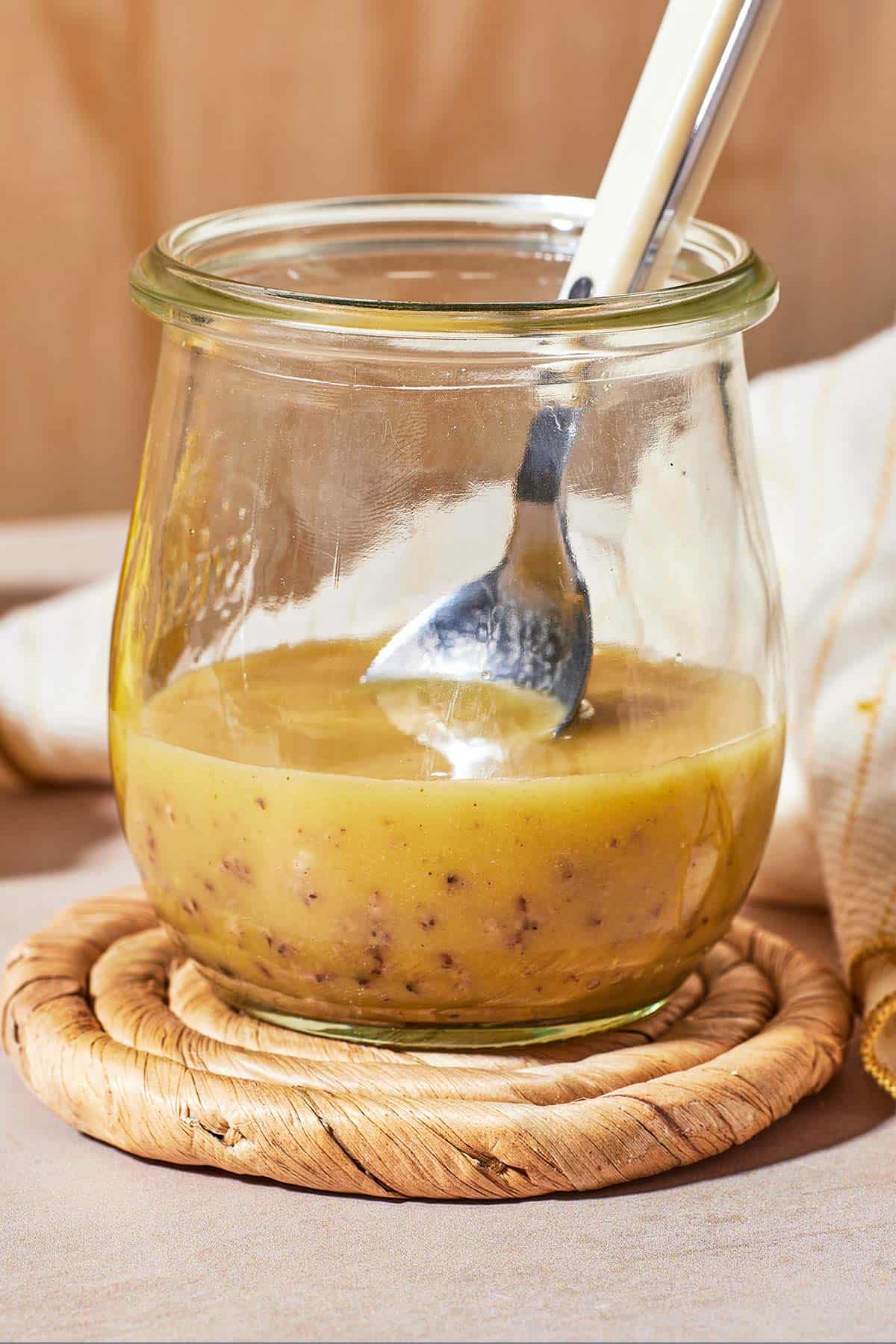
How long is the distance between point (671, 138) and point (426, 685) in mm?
155

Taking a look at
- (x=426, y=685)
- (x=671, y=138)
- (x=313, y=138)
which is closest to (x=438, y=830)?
(x=426, y=685)

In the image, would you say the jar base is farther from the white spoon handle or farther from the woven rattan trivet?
the white spoon handle

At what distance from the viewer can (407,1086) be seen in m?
0.40

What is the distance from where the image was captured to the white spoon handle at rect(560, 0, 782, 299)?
0.41 m

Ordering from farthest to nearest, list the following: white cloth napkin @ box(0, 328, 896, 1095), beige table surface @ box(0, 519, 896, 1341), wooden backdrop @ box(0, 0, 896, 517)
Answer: wooden backdrop @ box(0, 0, 896, 517) < white cloth napkin @ box(0, 328, 896, 1095) < beige table surface @ box(0, 519, 896, 1341)

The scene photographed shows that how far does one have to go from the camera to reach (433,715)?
1.27 ft

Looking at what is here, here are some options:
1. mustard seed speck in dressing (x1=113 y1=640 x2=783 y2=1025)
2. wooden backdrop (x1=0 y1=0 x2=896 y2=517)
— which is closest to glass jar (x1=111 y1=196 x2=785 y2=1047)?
mustard seed speck in dressing (x1=113 y1=640 x2=783 y2=1025)

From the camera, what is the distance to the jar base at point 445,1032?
42 cm

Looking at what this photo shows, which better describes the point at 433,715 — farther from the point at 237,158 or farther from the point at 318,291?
the point at 237,158

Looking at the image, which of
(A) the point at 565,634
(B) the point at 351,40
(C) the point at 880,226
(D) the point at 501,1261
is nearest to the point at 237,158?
(B) the point at 351,40

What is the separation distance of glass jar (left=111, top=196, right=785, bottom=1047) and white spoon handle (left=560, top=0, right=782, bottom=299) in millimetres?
26

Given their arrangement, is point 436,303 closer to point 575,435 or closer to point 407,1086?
point 575,435

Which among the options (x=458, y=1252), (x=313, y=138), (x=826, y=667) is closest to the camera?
(x=458, y=1252)

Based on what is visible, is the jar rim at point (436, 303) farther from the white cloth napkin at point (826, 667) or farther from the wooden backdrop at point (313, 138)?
the wooden backdrop at point (313, 138)
